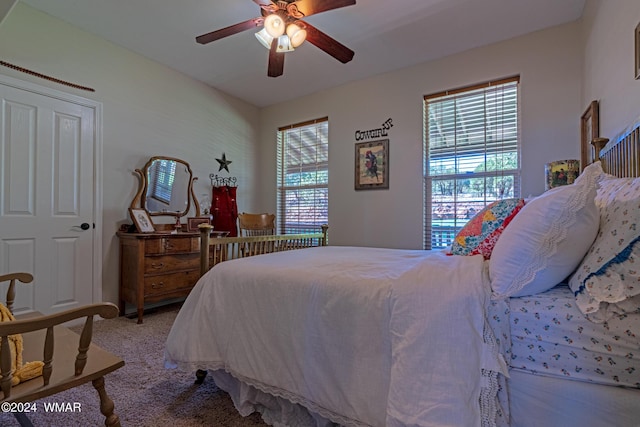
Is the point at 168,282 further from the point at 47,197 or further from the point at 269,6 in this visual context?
the point at 269,6

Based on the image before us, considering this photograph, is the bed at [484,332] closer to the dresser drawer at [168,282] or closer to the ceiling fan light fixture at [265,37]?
the ceiling fan light fixture at [265,37]

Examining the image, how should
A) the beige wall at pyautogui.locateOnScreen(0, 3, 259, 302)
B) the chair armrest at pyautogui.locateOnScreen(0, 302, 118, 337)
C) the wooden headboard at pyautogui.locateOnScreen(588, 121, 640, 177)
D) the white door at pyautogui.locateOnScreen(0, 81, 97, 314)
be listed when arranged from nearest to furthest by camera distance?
the chair armrest at pyautogui.locateOnScreen(0, 302, 118, 337)
the wooden headboard at pyautogui.locateOnScreen(588, 121, 640, 177)
the white door at pyautogui.locateOnScreen(0, 81, 97, 314)
the beige wall at pyautogui.locateOnScreen(0, 3, 259, 302)

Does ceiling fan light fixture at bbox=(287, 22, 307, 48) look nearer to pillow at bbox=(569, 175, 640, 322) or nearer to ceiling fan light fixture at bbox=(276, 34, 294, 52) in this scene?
ceiling fan light fixture at bbox=(276, 34, 294, 52)

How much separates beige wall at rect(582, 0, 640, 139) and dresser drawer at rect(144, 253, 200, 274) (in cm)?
365

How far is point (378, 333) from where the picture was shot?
117cm

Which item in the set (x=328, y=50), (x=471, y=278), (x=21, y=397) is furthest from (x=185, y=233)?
(x=471, y=278)

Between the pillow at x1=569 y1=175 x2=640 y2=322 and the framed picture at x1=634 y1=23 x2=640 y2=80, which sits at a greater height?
the framed picture at x1=634 y1=23 x2=640 y2=80

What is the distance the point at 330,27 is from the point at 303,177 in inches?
80.4

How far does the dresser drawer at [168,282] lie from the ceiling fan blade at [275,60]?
87.2 inches

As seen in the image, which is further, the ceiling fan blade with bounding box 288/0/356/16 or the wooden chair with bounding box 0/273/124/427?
the ceiling fan blade with bounding box 288/0/356/16

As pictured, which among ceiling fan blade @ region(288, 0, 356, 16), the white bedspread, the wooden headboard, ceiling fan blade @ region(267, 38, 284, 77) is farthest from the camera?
ceiling fan blade @ region(267, 38, 284, 77)

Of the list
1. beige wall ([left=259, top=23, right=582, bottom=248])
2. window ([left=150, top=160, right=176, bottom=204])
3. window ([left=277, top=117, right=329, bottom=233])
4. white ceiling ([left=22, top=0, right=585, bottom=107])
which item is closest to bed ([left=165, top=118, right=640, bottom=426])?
beige wall ([left=259, top=23, right=582, bottom=248])

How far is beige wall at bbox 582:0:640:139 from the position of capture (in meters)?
1.71

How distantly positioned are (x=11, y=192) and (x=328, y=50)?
2.83 m
